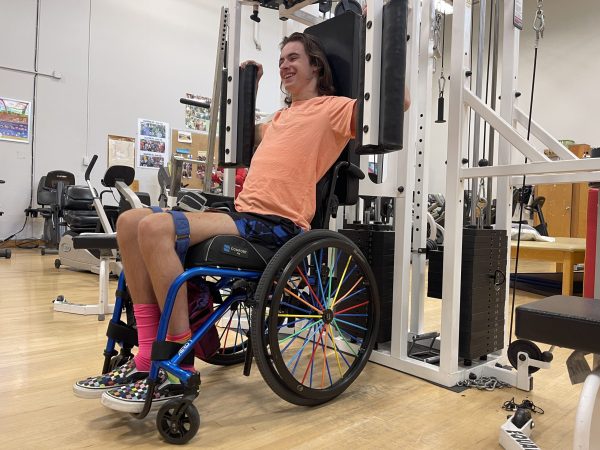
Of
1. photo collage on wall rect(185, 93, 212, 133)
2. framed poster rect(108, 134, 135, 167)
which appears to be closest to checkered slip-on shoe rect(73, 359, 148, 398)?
framed poster rect(108, 134, 135, 167)

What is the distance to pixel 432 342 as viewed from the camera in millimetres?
2055

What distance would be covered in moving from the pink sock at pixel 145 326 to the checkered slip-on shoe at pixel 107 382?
0.02m

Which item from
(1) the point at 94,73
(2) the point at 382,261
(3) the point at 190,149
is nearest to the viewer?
(2) the point at 382,261

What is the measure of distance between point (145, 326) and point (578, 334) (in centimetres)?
101

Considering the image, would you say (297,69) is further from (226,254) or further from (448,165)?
(226,254)

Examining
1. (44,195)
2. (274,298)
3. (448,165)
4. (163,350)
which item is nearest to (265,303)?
(274,298)

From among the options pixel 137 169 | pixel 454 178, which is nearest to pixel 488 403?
pixel 454 178

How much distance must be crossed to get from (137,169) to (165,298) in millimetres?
5775

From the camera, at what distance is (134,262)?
1285 mm

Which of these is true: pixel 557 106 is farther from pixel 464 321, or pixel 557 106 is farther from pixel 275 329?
pixel 275 329

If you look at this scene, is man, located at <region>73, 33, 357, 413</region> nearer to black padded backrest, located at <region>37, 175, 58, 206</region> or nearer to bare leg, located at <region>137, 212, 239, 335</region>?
bare leg, located at <region>137, 212, 239, 335</region>

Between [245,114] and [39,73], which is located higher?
[39,73]

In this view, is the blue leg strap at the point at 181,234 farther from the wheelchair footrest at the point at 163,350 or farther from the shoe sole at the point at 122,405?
the shoe sole at the point at 122,405

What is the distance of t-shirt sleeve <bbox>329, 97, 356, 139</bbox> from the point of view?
4.98ft
